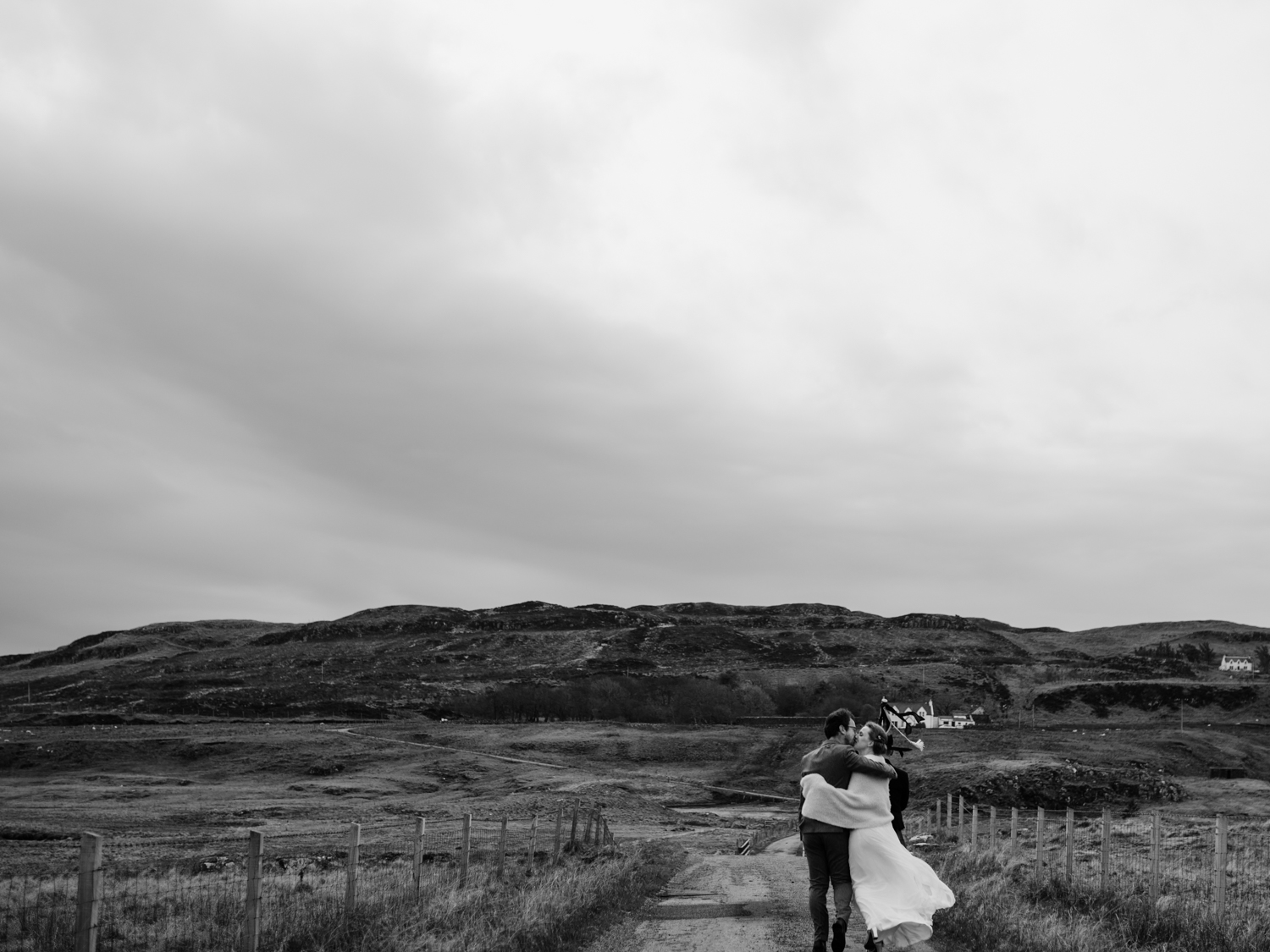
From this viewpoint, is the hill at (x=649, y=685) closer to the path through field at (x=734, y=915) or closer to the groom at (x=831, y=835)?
the path through field at (x=734, y=915)

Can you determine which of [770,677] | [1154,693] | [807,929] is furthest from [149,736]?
[1154,693]

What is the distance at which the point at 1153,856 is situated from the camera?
1620 centimetres

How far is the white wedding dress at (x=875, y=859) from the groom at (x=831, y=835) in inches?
3.6

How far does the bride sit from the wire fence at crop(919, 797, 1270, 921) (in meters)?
4.37

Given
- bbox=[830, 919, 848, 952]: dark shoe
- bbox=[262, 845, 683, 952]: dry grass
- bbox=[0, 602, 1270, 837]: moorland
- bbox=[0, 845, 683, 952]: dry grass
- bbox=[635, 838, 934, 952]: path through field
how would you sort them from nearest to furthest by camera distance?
bbox=[830, 919, 848, 952]: dark shoe → bbox=[0, 845, 683, 952]: dry grass → bbox=[262, 845, 683, 952]: dry grass → bbox=[635, 838, 934, 952]: path through field → bbox=[0, 602, 1270, 837]: moorland

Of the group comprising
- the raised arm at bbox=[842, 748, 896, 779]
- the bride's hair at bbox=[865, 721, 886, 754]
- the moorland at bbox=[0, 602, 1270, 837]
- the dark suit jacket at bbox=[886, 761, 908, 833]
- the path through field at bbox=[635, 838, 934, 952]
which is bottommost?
the moorland at bbox=[0, 602, 1270, 837]

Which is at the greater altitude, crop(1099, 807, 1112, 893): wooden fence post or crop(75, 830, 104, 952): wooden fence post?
crop(75, 830, 104, 952): wooden fence post

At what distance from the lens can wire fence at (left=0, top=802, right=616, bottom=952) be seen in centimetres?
1097

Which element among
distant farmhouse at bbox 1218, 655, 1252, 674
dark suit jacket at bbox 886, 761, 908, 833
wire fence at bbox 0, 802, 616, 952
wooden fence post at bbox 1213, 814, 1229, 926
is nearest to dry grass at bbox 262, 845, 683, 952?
wire fence at bbox 0, 802, 616, 952

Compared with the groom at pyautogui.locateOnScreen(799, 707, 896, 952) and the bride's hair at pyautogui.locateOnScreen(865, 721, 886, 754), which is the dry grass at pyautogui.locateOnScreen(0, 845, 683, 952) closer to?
the groom at pyautogui.locateOnScreen(799, 707, 896, 952)

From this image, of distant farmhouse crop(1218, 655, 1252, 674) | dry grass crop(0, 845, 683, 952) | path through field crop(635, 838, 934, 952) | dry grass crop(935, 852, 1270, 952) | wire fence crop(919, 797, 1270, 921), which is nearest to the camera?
dry grass crop(0, 845, 683, 952)

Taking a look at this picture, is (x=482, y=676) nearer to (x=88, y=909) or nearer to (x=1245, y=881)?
(x=1245, y=881)

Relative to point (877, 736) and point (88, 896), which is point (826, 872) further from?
point (88, 896)

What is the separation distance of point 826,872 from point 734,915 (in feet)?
12.3
